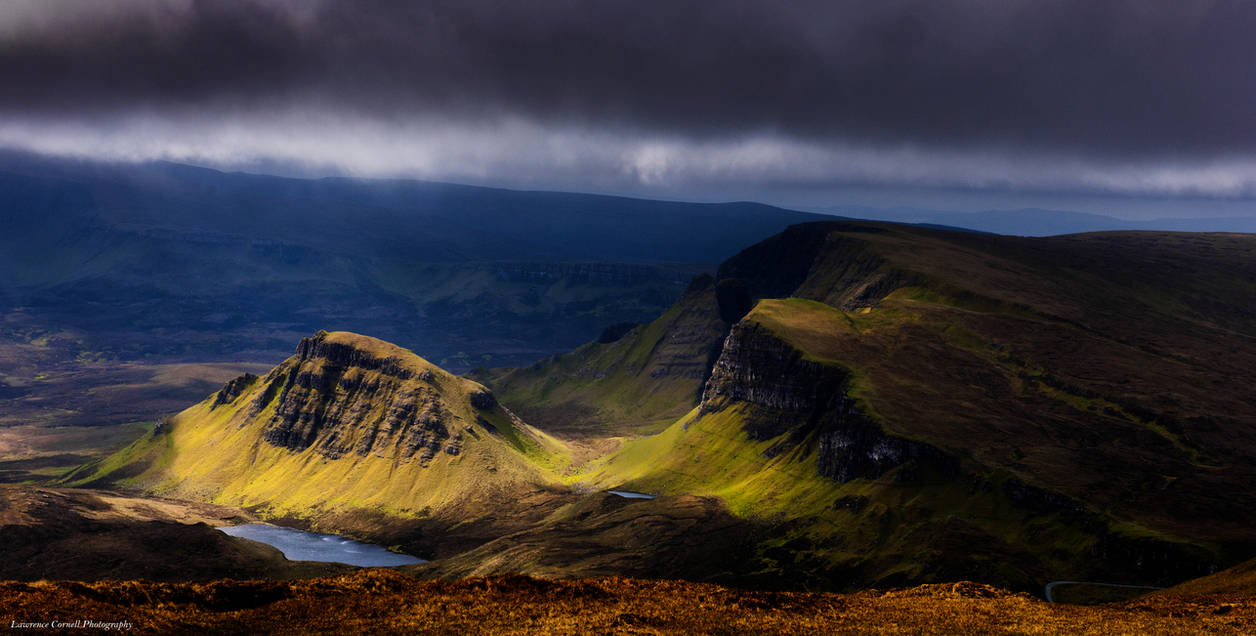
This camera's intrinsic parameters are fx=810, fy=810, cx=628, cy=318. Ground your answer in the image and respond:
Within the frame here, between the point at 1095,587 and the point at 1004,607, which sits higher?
the point at 1004,607

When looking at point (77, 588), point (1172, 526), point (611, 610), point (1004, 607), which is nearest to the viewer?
point (77, 588)

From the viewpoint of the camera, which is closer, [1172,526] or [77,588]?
[77,588]

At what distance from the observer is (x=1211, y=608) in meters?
87.2

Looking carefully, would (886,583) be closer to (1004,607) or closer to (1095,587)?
(1095,587)

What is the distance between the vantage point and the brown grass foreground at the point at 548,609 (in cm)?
7462

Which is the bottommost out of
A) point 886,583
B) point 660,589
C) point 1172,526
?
point 886,583

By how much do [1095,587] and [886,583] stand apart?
44.4m

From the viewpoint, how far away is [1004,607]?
9288 cm

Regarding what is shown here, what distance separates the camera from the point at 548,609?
269 ft

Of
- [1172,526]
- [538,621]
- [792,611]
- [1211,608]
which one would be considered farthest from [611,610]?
[1172,526]

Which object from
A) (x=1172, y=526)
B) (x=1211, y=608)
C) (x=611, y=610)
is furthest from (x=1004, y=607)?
(x=1172, y=526)

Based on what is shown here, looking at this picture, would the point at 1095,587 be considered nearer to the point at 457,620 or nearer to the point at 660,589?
the point at 660,589

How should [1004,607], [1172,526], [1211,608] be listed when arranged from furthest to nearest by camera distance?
1. [1172,526]
2. [1004,607]
3. [1211,608]

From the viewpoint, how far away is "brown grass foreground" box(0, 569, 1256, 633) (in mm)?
74625
